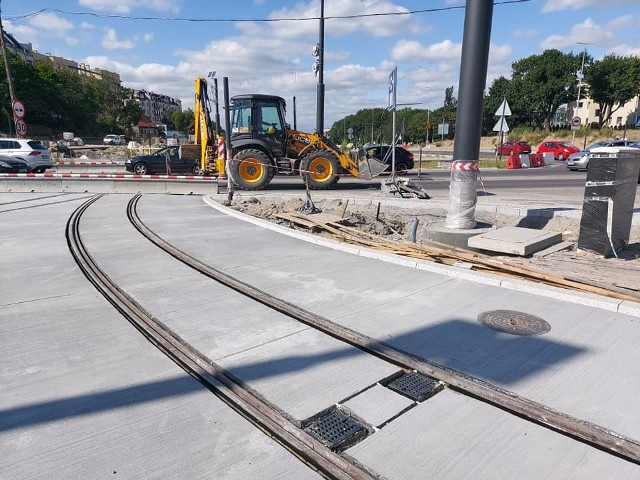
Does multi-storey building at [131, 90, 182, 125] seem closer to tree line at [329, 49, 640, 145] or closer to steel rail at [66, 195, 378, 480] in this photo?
tree line at [329, 49, 640, 145]

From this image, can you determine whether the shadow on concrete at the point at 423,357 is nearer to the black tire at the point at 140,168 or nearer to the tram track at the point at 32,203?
the tram track at the point at 32,203

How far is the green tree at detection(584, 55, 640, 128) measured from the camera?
67.2 metres

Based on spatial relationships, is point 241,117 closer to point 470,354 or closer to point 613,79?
point 470,354

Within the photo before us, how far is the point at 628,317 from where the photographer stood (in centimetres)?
422

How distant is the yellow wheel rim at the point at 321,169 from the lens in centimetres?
1602

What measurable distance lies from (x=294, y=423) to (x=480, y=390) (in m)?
1.31

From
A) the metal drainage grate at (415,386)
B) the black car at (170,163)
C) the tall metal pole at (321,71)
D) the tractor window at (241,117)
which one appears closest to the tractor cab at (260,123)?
the tractor window at (241,117)

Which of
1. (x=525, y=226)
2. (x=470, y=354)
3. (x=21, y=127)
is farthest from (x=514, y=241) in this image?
(x=21, y=127)

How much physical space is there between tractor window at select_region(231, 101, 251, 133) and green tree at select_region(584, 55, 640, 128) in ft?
245

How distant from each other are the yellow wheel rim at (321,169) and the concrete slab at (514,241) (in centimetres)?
916

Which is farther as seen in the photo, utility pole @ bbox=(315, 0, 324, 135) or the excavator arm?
utility pole @ bbox=(315, 0, 324, 135)

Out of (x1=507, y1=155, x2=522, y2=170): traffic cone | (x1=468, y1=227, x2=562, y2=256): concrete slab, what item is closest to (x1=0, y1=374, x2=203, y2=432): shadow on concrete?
(x1=468, y1=227, x2=562, y2=256): concrete slab

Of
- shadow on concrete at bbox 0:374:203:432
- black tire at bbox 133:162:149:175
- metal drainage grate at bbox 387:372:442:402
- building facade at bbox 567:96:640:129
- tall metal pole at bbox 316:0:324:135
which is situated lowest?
shadow on concrete at bbox 0:374:203:432

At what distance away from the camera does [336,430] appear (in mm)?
2617
